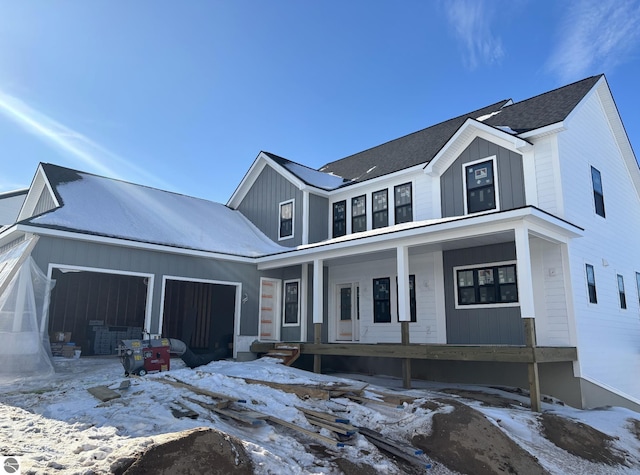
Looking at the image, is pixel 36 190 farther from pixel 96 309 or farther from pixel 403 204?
pixel 403 204

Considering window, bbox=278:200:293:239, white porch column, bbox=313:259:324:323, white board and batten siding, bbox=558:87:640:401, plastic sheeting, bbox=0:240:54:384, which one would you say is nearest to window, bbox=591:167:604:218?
white board and batten siding, bbox=558:87:640:401

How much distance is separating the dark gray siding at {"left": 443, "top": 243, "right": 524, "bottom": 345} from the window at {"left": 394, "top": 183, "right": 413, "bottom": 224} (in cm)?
183

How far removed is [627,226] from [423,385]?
8332 mm

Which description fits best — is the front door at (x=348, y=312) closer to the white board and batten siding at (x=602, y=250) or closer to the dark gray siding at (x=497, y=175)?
the dark gray siding at (x=497, y=175)

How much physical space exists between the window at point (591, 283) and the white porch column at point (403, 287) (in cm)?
435

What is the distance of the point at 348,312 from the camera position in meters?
15.6

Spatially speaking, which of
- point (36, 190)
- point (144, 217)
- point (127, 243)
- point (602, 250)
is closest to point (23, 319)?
point (127, 243)

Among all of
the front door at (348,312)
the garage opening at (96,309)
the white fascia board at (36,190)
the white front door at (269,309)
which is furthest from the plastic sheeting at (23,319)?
the front door at (348,312)

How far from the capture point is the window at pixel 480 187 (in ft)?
39.8

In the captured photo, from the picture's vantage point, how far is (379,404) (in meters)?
8.08

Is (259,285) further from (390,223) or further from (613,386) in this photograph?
(613,386)

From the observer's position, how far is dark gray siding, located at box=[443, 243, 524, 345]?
11.4 m

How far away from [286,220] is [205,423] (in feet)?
36.8

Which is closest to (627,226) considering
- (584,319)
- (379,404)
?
(584,319)
